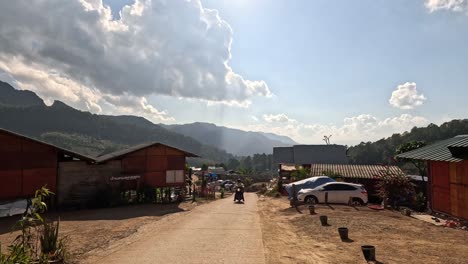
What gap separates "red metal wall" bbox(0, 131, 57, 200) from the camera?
58.7ft

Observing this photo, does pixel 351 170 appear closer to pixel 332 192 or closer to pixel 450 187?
pixel 332 192

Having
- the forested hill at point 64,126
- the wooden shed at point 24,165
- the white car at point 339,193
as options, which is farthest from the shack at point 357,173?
the forested hill at point 64,126

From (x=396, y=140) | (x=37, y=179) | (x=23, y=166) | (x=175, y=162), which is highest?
(x=396, y=140)

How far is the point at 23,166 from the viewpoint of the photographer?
18.8m

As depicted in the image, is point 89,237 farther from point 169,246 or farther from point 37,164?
point 37,164

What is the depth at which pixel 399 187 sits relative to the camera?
20.7 metres

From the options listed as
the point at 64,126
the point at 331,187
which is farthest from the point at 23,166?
the point at 64,126

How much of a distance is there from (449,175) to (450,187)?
0.58m

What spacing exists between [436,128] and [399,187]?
8155cm

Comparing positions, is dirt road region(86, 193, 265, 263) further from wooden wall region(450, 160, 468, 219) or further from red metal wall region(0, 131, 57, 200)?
red metal wall region(0, 131, 57, 200)

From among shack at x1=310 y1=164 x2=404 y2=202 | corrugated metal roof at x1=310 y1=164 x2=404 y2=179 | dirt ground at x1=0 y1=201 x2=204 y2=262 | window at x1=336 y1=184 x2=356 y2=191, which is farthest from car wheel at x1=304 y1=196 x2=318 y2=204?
corrugated metal roof at x1=310 y1=164 x2=404 y2=179

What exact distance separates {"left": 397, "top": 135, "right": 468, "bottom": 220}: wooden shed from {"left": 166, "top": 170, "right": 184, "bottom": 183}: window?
54.4ft

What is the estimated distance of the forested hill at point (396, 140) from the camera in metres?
83.8

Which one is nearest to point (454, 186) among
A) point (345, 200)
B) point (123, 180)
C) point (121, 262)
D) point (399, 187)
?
point (399, 187)
